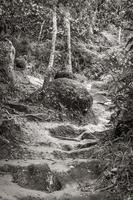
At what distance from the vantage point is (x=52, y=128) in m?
12.0

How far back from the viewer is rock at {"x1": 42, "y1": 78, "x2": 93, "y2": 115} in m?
13.9

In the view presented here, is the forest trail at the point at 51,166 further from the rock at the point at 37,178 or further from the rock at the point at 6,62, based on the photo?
the rock at the point at 6,62

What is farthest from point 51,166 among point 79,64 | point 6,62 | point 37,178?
point 79,64

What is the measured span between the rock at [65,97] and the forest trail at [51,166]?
1843mm

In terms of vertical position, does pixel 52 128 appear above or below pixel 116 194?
below

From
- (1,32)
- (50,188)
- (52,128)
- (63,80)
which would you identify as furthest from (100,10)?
(50,188)

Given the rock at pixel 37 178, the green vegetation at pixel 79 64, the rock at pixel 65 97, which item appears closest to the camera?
the green vegetation at pixel 79 64

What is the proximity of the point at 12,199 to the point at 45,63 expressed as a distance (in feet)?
54.5

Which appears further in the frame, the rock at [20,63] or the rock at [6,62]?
the rock at [20,63]

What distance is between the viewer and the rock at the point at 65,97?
1390cm

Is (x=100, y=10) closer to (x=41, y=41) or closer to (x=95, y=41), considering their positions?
(x=95, y=41)

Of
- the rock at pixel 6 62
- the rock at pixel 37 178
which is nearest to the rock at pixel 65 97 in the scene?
the rock at pixel 6 62

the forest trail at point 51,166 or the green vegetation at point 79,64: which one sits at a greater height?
the green vegetation at point 79,64

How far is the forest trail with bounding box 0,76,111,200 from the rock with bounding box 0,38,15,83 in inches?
159
